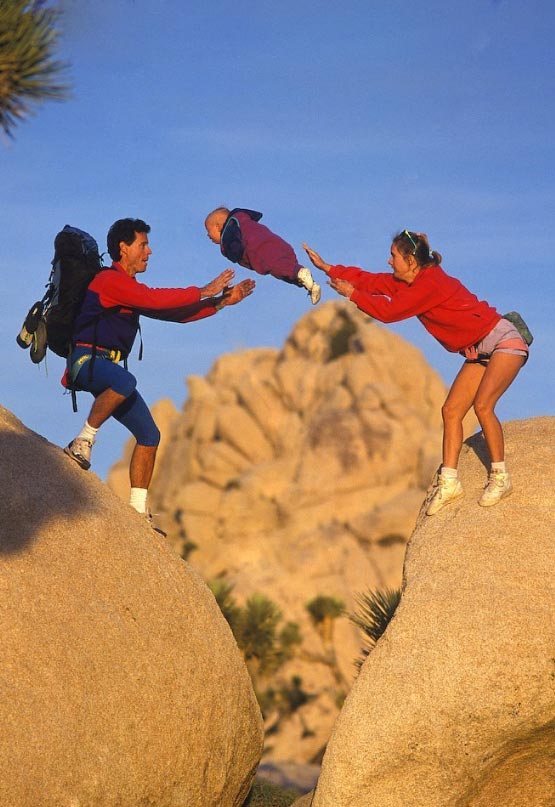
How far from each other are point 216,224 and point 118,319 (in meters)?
1.47

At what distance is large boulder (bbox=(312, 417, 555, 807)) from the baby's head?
13.0 ft

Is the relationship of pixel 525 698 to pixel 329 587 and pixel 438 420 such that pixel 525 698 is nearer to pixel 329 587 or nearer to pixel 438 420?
pixel 329 587

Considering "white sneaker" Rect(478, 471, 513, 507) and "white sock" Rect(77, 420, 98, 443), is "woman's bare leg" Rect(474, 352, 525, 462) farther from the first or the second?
"white sock" Rect(77, 420, 98, 443)

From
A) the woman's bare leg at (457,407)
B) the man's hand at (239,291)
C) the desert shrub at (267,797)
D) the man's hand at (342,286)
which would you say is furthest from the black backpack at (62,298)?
the desert shrub at (267,797)

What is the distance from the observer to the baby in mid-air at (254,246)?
10617mm

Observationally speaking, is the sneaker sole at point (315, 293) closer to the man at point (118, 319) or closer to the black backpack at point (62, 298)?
the man at point (118, 319)

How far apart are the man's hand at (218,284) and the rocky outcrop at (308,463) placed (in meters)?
38.8

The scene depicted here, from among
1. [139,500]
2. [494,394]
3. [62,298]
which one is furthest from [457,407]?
[62,298]

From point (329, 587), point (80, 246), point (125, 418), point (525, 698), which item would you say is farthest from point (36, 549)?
point (329, 587)

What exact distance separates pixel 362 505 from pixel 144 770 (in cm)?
4937

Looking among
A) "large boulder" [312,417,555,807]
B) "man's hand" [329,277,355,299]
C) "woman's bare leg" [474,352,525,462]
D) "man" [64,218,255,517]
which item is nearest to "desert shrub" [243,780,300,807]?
"large boulder" [312,417,555,807]

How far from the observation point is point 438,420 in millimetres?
61656

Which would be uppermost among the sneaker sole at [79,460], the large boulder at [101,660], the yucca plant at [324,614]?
the sneaker sole at [79,460]

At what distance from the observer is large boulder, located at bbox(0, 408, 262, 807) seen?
7.82 m
